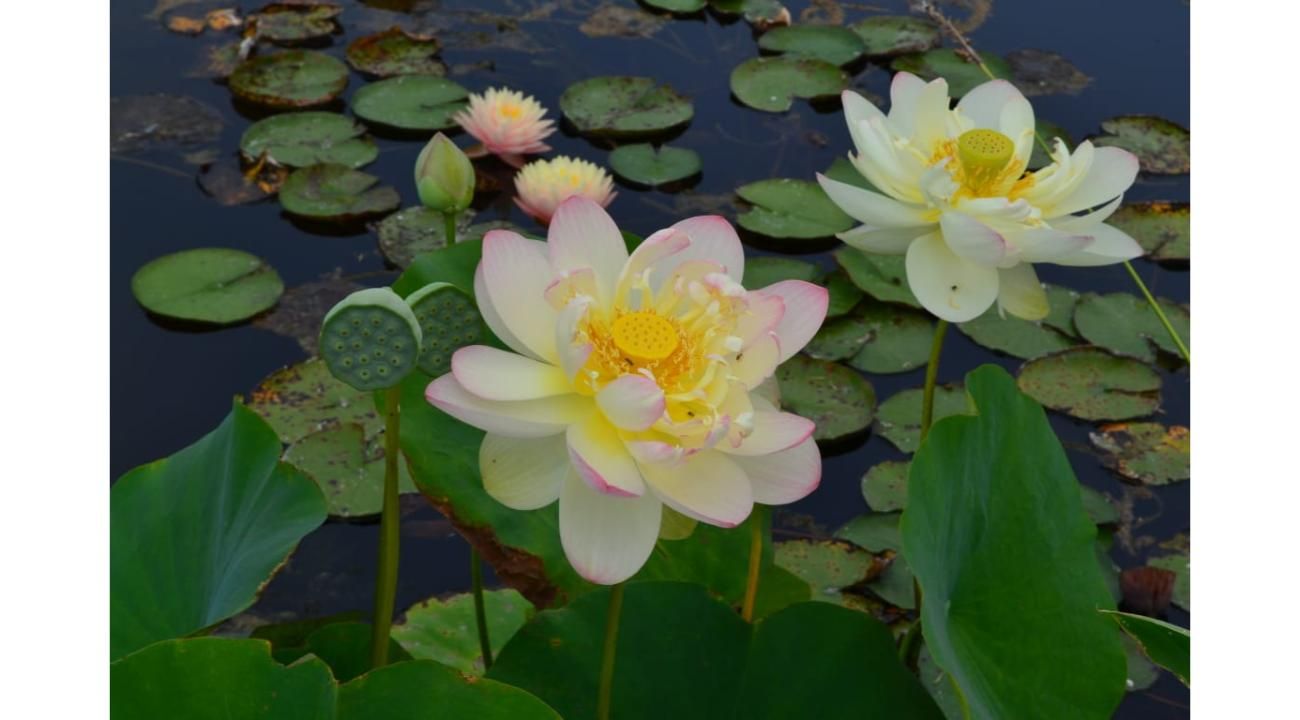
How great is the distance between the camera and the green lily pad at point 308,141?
9.37ft

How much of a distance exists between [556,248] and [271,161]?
2.17 metres

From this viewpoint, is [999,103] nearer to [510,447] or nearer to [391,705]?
[510,447]

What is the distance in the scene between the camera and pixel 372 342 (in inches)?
30.6

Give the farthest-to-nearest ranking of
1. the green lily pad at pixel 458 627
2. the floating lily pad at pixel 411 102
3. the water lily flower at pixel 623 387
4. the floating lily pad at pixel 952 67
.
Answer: the floating lily pad at pixel 952 67, the floating lily pad at pixel 411 102, the green lily pad at pixel 458 627, the water lily flower at pixel 623 387

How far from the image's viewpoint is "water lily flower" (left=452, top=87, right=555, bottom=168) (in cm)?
269

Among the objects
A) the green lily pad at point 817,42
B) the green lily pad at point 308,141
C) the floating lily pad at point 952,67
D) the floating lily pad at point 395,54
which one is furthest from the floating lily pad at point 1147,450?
the floating lily pad at point 395,54

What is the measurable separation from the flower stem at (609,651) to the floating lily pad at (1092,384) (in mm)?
1659

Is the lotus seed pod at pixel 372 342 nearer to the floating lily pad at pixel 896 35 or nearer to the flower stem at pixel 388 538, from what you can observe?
the flower stem at pixel 388 538

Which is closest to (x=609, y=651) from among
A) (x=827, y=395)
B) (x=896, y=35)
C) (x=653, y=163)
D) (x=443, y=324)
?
(x=443, y=324)

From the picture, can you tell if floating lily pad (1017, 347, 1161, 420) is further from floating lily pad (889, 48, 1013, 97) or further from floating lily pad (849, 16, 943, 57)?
floating lily pad (849, 16, 943, 57)

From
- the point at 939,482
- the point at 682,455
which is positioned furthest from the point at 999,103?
the point at 682,455

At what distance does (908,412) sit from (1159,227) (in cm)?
99

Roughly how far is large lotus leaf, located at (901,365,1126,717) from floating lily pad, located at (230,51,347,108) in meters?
2.40

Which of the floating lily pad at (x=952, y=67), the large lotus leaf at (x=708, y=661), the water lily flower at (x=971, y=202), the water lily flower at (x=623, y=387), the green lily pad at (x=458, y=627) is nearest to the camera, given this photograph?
the water lily flower at (x=623, y=387)
